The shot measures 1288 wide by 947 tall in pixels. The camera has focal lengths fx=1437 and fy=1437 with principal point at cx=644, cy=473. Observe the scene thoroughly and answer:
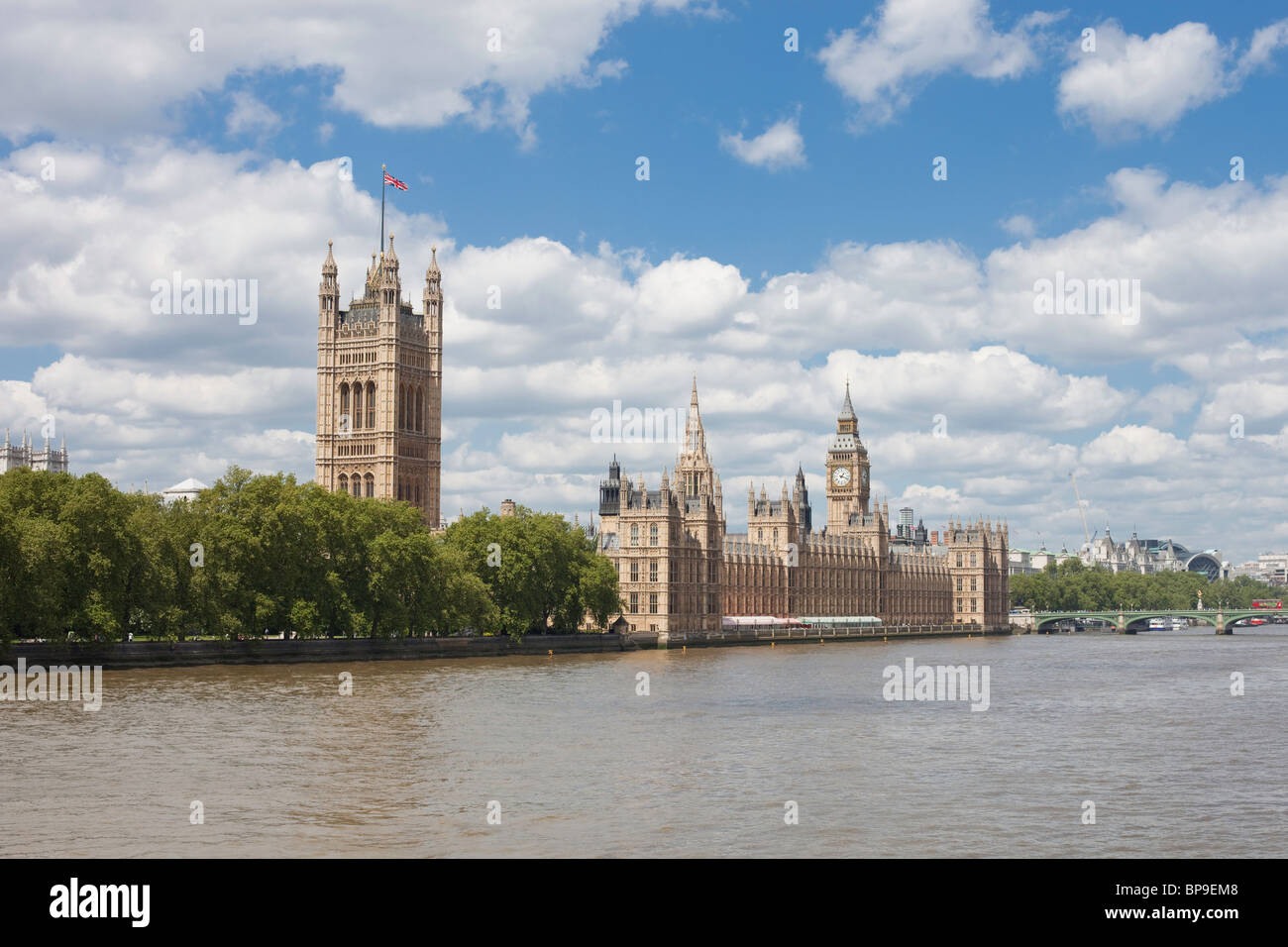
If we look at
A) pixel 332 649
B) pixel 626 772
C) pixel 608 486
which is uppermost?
pixel 608 486

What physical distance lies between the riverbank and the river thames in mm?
2793

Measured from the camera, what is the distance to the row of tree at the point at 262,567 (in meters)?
65.2

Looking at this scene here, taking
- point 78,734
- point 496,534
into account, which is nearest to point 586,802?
point 78,734

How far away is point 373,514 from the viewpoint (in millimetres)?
90875

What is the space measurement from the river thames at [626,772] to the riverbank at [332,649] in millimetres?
2793

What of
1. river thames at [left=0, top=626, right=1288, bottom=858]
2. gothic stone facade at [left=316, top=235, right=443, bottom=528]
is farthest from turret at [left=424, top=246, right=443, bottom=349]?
river thames at [left=0, top=626, right=1288, bottom=858]

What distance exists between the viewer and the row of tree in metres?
65.2

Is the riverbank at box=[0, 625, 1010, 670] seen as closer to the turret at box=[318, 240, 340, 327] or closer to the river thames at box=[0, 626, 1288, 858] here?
the river thames at box=[0, 626, 1288, 858]

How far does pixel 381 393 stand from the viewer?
155000mm

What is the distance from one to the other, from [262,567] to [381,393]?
258 ft

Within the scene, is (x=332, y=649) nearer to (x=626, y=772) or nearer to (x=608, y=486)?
(x=626, y=772)

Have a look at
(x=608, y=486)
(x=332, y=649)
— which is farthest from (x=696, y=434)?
(x=332, y=649)

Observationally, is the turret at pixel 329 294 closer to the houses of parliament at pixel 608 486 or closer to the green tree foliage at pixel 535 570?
the houses of parliament at pixel 608 486

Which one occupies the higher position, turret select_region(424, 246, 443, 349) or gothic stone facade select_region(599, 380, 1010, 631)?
turret select_region(424, 246, 443, 349)
